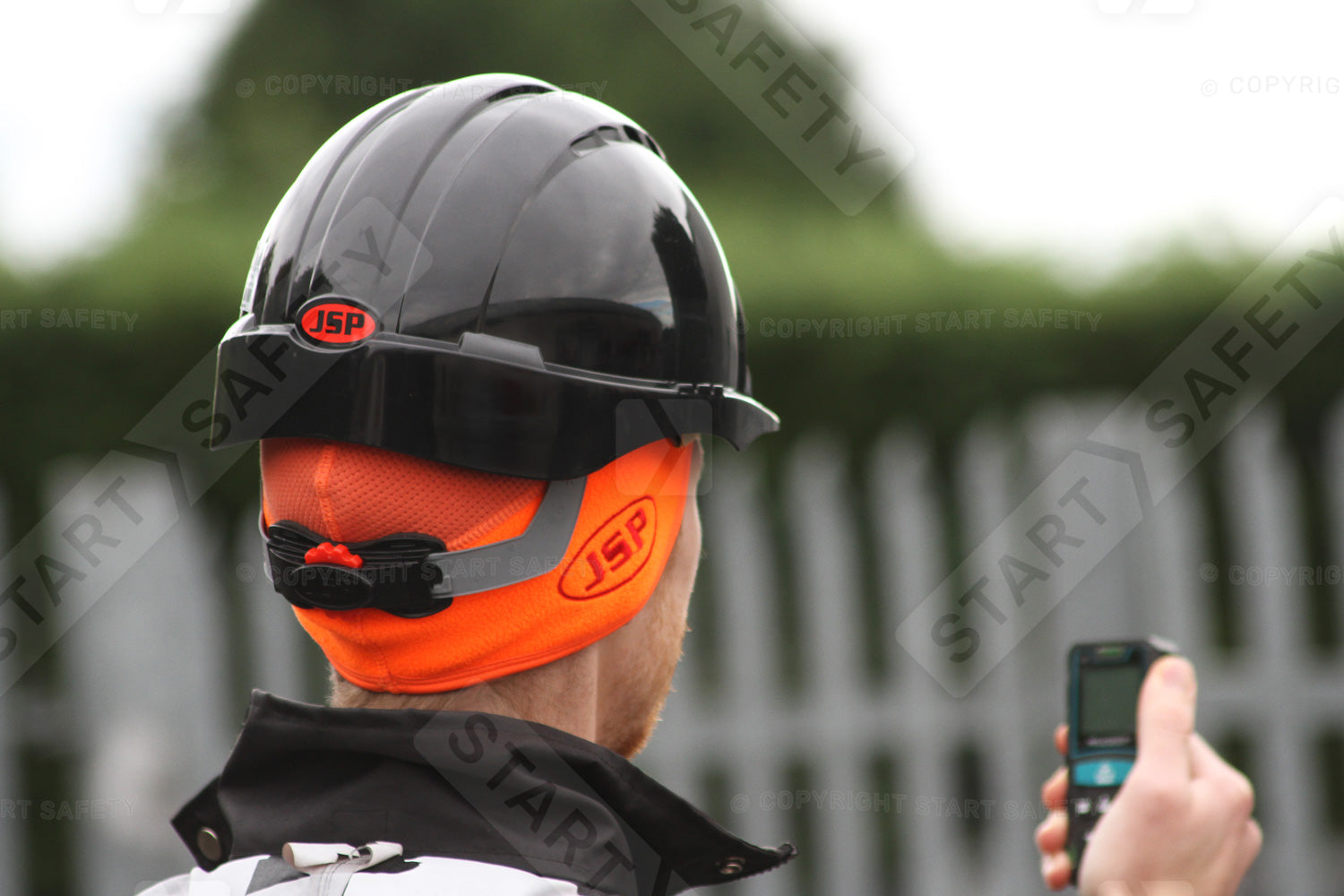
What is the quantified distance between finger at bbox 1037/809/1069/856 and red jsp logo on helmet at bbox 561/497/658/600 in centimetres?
71

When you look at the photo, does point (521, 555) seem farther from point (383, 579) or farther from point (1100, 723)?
point (1100, 723)

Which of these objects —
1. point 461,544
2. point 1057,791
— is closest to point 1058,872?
point 1057,791

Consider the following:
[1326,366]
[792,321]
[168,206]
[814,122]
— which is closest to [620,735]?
[792,321]

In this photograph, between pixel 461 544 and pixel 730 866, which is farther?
pixel 730 866

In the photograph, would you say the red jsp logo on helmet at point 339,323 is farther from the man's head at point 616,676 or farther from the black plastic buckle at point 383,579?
the black plastic buckle at point 383,579

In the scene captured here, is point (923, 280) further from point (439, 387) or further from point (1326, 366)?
point (439, 387)

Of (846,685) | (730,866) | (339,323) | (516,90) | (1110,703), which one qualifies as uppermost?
(516,90)

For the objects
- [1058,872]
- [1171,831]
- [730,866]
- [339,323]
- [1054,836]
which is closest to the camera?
[1171,831]

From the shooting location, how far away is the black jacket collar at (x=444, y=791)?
5.34 ft

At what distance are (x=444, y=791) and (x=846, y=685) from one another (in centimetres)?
397

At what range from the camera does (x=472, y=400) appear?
178 centimetres

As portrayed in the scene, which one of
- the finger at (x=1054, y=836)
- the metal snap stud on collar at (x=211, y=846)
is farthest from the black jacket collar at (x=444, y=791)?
the finger at (x=1054, y=836)

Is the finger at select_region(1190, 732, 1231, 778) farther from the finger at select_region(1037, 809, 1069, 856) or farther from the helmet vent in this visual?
the helmet vent

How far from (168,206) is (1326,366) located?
30.7 feet
